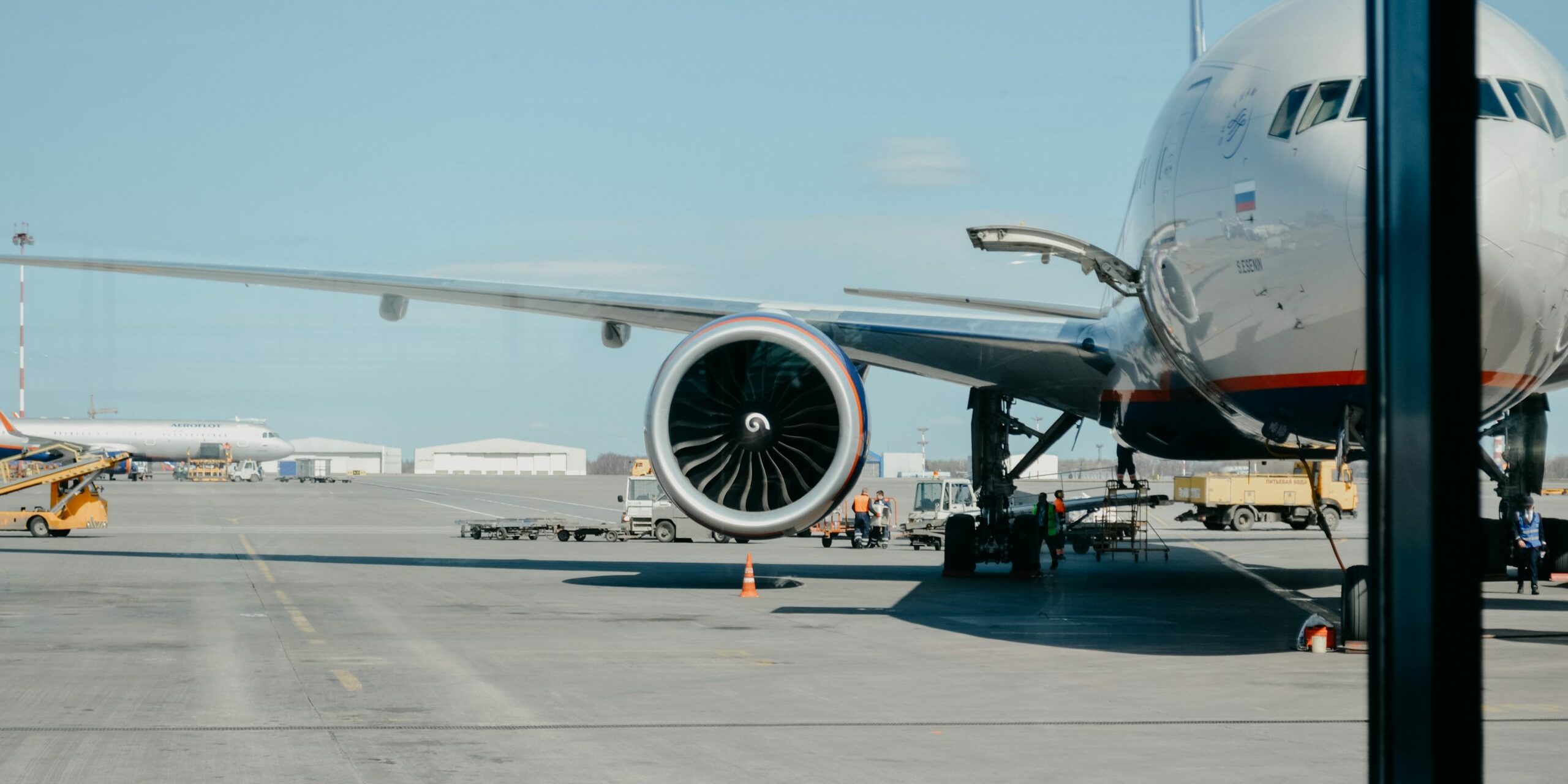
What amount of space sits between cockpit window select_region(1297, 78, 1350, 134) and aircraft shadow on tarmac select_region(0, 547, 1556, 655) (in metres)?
4.07

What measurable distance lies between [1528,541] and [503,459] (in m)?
128

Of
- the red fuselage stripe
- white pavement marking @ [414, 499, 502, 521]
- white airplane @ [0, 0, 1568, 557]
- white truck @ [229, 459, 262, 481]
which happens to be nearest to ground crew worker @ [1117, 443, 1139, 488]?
white airplane @ [0, 0, 1568, 557]

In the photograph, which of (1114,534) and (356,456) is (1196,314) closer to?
(1114,534)

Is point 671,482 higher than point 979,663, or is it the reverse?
point 671,482

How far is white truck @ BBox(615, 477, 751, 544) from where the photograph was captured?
101 ft

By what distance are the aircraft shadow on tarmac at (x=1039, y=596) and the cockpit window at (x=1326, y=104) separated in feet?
13.4

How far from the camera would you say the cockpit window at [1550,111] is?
8.34 metres

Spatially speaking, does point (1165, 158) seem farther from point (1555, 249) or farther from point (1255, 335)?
point (1555, 249)

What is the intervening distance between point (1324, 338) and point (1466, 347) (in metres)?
7.11

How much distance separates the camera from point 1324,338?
888 cm

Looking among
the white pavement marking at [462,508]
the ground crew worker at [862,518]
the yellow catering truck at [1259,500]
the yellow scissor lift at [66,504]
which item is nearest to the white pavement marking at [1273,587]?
the ground crew worker at [862,518]

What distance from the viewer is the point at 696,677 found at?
959 centimetres

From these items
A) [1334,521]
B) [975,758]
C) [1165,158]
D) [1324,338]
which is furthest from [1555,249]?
[1334,521]

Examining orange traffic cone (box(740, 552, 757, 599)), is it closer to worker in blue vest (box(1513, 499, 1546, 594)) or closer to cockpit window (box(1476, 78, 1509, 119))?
worker in blue vest (box(1513, 499, 1546, 594))
